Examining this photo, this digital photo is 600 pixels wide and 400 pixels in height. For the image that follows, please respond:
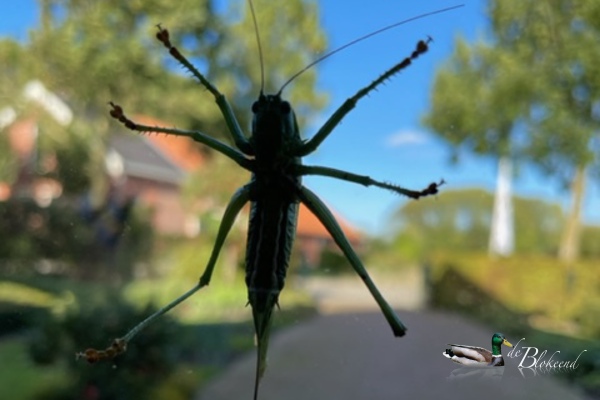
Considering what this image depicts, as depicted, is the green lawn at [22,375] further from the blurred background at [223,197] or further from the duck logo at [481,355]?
the duck logo at [481,355]

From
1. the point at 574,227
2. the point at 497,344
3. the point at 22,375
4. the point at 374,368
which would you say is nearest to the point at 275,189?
the point at 497,344

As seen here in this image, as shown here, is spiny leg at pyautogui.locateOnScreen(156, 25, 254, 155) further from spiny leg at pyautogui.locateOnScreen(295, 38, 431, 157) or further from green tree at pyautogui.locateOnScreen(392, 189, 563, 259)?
green tree at pyautogui.locateOnScreen(392, 189, 563, 259)

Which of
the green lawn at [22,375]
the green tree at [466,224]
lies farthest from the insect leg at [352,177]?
the green lawn at [22,375]

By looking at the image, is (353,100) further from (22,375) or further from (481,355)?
(22,375)

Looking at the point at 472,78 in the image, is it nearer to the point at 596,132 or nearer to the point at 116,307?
the point at 596,132

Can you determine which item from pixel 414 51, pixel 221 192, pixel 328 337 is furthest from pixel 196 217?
pixel 414 51

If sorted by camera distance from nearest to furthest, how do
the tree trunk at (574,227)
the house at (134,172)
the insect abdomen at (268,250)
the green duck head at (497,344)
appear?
the insect abdomen at (268,250) → the green duck head at (497,344) → the tree trunk at (574,227) → the house at (134,172)
